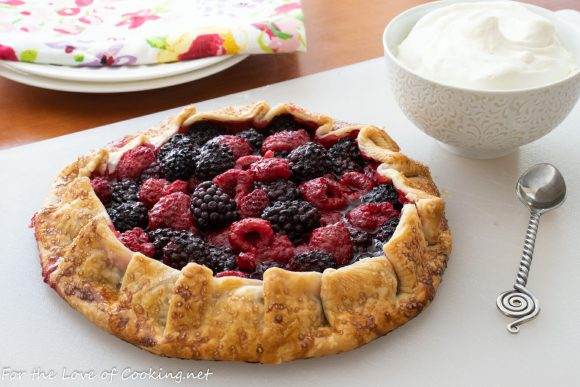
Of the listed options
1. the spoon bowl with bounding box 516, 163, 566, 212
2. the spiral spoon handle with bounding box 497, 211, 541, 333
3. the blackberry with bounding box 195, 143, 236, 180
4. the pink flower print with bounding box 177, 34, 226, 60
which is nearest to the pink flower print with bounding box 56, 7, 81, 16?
the pink flower print with bounding box 177, 34, 226, 60

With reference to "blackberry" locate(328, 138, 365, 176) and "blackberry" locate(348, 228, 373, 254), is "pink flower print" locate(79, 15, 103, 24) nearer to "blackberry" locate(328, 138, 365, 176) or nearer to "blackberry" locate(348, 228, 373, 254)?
"blackberry" locate(328, 138, 365, 176)

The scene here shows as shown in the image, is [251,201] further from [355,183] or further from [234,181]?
[355,183]

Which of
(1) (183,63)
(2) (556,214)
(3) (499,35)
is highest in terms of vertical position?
(3) (499,35)

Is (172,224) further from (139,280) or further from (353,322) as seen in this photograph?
(353,322)

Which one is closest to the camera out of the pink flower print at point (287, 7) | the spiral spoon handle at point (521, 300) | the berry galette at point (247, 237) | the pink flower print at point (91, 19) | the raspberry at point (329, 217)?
the berry galette at point (247, 237)

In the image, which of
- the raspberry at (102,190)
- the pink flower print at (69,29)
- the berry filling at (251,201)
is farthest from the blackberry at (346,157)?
the pink flower print at (69,29)

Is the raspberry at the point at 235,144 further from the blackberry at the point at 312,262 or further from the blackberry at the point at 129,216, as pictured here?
the blackberry at the point at 312,262

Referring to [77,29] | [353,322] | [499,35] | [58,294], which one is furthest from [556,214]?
[77,29]
